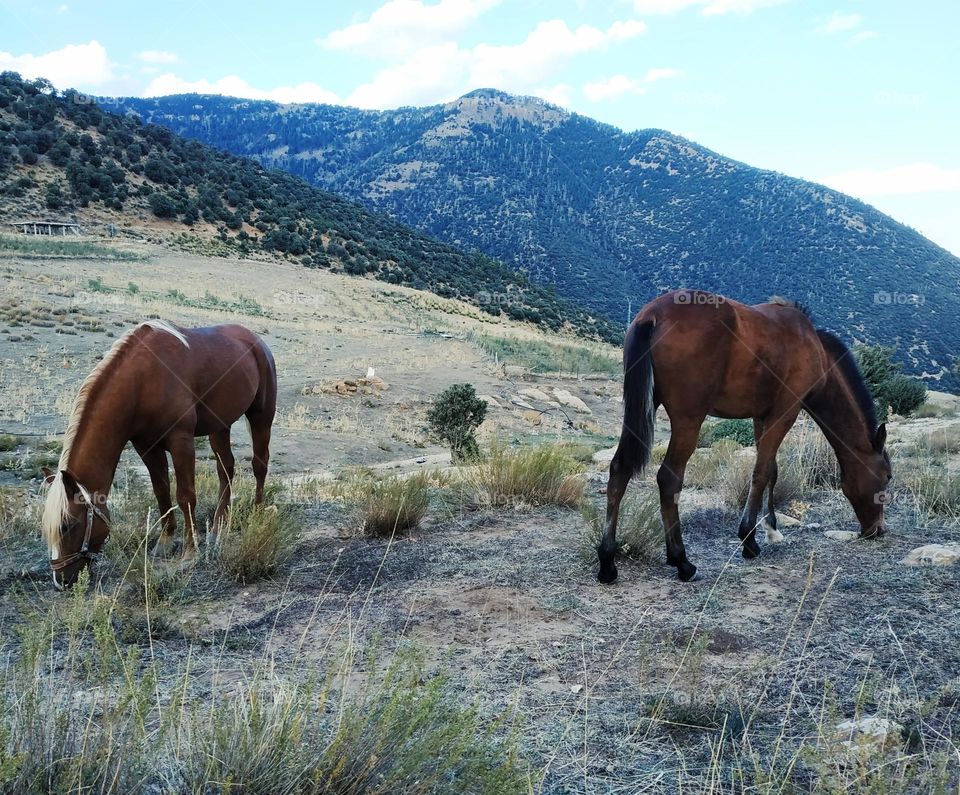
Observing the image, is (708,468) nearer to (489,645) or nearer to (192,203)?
(489,645)

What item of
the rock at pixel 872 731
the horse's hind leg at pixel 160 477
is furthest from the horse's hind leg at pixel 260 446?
the rock at pixel 872 731

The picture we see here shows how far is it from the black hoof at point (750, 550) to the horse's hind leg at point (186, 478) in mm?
4174

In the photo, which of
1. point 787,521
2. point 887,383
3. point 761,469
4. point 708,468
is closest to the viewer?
point 761,469

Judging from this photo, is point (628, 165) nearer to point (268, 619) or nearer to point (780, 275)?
point (780, 275)

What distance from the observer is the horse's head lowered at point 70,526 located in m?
4.29

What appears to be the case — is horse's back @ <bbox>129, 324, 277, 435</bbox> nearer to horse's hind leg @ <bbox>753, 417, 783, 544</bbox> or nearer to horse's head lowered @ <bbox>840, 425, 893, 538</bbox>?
horse's hind leg @ <bbox>753, 417, 783, 544</bbox>

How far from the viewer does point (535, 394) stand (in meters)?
21.3

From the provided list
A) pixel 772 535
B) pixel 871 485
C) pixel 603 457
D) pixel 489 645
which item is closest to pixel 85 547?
pixel 489 645

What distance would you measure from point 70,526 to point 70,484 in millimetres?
264

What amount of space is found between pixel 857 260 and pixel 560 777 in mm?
67091

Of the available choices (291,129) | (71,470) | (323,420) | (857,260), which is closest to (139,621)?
(71,470)

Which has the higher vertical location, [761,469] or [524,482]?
[761,469]

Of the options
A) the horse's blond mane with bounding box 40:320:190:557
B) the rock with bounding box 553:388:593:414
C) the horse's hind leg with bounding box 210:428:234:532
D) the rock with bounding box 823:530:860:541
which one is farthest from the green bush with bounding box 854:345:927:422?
the horse's blond mane with bounding box 40:320:190:557

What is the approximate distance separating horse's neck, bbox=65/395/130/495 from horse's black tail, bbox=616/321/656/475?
349cm
